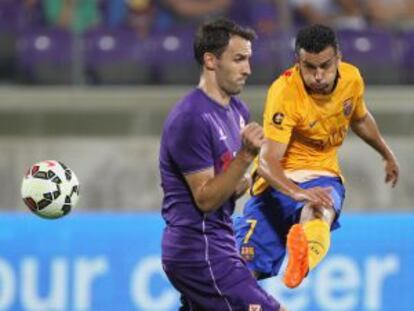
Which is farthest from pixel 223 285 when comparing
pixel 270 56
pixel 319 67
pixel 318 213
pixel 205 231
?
pixel 270 56

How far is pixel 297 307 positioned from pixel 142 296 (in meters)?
1.00

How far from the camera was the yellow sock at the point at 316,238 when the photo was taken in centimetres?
635

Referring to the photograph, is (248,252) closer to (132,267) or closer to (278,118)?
(278,118)

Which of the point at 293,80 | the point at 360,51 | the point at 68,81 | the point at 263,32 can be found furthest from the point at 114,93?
the point at 293,80

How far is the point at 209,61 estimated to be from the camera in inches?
222

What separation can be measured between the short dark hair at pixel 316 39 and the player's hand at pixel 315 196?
0.71 meters

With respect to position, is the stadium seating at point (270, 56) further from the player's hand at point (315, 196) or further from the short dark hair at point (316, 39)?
the player's hand at point (315, 196)

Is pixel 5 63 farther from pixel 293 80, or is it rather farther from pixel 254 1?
pixel 293 80

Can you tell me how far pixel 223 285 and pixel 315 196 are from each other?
80 centimetres

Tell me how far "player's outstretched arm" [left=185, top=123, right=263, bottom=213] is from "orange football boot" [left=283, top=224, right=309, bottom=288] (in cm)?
80

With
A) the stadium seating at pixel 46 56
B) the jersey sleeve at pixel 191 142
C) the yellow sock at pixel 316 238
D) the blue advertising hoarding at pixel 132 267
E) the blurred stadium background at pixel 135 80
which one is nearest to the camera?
the jersey sleeve at pixel 191 142

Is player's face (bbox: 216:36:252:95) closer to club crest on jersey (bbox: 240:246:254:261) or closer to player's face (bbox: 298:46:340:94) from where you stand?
player's face (bbox: 298:46:340:94)

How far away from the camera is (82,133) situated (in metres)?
10.6

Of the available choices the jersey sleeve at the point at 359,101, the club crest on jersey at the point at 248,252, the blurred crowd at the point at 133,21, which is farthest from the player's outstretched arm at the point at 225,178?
the blurred crowd at the point at 133,21
